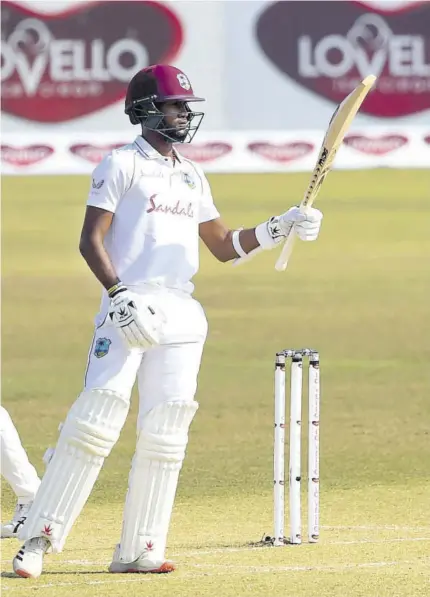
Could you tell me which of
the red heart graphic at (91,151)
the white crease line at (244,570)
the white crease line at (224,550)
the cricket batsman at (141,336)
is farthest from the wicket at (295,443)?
the red heart graphic at (91,151)

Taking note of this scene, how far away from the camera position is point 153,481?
17.0ft

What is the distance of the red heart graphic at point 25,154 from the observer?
54.1ft

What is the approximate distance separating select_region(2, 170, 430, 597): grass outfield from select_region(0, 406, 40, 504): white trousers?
0.26 m

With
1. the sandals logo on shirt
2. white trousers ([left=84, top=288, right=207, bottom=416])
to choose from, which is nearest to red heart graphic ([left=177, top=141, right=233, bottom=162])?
the sandals logo on shirt

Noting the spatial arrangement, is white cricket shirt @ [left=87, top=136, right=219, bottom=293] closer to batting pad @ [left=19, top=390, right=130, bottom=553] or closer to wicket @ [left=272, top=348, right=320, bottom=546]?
batting pad @ [left=19, top=390, right=130, bottom=553]

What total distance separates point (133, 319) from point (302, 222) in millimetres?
765

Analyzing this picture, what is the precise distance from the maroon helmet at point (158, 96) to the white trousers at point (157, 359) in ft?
1.80

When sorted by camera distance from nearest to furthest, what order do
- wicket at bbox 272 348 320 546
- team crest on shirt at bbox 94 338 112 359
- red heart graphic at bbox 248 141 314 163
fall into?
team crest on shirt at bbox 94 338 112 359
wicket at bbox 272 348 320 546
red heart graphic at bbox 248 141 314 163

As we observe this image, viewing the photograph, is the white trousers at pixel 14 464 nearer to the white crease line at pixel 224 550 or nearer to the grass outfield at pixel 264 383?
the grass outfield at pixel 264 383

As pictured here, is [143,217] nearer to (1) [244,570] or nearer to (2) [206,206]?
(2) [206,206]

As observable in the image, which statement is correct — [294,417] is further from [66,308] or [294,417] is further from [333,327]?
[66,308]

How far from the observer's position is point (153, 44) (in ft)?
53.4

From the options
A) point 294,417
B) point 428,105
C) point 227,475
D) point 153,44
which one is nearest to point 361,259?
point 428,105

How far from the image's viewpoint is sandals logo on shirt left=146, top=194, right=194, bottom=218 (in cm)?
516
